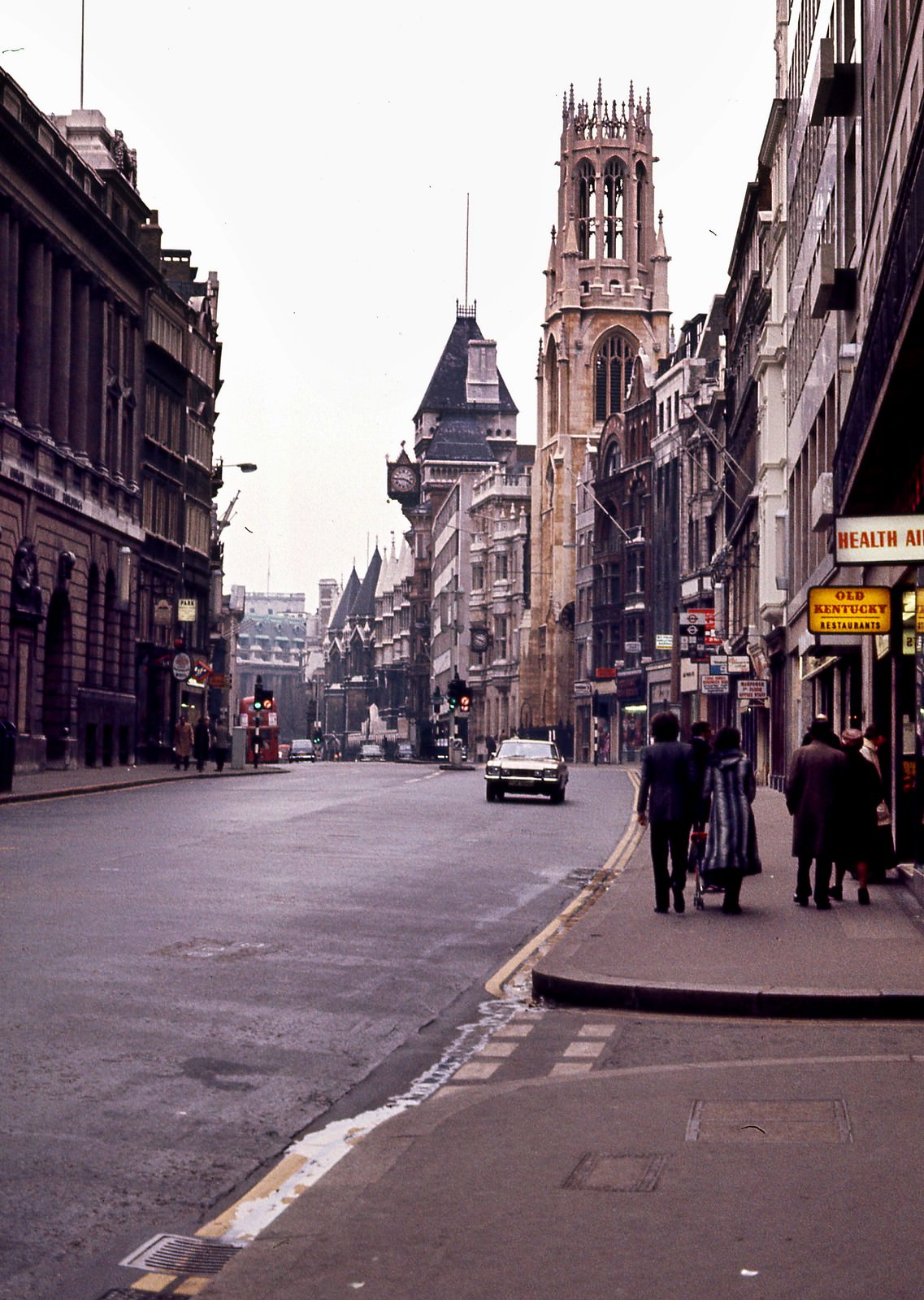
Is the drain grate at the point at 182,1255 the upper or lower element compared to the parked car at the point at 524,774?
lower

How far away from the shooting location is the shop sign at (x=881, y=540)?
1628 cm

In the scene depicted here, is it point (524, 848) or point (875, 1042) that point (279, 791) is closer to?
point (524, 848)

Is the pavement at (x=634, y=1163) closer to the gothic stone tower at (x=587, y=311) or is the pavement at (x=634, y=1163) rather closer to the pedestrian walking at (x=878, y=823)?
the pedestrian walking at (x=878, y=823)

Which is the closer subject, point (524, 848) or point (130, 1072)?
point (130, 1072)

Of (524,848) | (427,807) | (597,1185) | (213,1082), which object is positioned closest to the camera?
(597,1185)

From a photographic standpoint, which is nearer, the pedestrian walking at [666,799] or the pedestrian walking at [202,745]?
the pedestrian walking at [666,799]

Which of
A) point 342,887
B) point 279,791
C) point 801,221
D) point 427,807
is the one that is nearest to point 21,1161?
point 342,887

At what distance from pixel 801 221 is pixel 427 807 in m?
18.2

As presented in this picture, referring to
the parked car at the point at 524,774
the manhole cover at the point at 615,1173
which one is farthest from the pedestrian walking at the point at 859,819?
the parked car at the point at 524,774

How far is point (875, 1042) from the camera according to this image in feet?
34.4

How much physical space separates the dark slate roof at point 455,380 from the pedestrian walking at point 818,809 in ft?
577

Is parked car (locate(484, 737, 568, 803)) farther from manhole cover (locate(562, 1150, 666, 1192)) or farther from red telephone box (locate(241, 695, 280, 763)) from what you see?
manhole cover (locate(562, 1150, 666, 1192))

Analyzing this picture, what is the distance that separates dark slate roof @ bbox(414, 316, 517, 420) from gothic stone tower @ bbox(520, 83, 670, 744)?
191 ft

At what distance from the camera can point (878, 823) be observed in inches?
773
